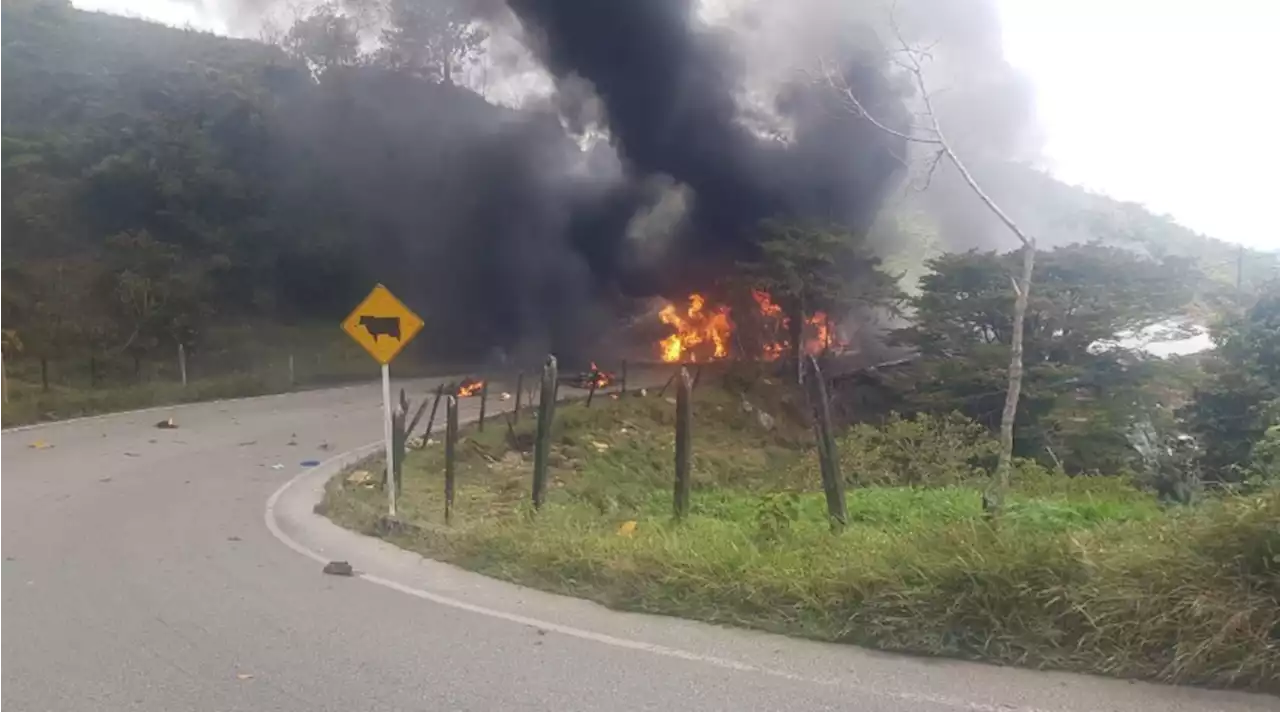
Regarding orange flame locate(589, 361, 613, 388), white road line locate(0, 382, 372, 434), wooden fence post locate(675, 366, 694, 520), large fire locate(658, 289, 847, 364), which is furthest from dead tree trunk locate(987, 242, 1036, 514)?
large fire locate(658, 289, 847, 364)

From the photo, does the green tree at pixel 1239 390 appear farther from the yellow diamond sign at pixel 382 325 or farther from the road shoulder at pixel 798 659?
the road shoulder at pixel 798 659

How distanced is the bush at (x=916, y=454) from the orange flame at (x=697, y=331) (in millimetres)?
8802

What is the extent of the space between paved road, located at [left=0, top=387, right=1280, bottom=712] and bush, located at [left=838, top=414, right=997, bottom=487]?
11.1 meters

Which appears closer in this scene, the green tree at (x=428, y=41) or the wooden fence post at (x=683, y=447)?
the wooden fence post at (x=683, y=447)

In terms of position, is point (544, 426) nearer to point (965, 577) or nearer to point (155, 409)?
point (965, 577)

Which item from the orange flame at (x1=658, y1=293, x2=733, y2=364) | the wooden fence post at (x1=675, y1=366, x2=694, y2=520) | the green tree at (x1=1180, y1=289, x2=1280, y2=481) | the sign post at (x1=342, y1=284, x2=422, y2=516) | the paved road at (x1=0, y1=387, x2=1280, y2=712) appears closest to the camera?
the paved road at (x1=0, y1=387, x2=1280, y2=712)

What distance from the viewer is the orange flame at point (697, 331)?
2862cm

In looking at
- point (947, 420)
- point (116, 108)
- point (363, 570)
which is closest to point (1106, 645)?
point (363, 570)

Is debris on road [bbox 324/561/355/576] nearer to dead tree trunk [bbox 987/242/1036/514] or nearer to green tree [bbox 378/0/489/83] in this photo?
dead tree trunk [bbox 987/242/1036/514]

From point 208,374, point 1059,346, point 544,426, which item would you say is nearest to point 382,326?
point 544,426

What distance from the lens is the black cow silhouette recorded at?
9.16m

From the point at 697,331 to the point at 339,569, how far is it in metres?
22.5

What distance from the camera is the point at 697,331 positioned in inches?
1145

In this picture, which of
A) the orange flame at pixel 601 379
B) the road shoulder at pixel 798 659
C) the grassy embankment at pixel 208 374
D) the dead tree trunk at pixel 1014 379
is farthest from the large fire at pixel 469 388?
the dead tree trunk at pixel 1014 379
